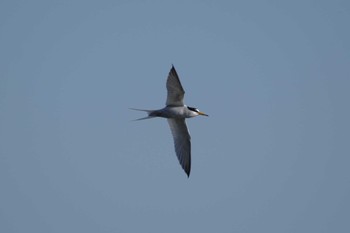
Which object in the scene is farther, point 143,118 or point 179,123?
point 179,123

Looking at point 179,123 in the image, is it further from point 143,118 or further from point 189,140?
point 143,118

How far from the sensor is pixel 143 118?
16.4 meters

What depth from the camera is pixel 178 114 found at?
17.0 meters

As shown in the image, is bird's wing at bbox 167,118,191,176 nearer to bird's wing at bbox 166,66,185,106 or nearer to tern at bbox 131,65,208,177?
tern at bbox 131,65,208,177

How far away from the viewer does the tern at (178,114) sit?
53.3ft

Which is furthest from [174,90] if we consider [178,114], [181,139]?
[181,139]

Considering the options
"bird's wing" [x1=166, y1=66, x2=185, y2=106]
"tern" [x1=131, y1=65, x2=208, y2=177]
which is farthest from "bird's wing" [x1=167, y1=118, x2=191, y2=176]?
"bird's wing" [x1=166, y1=66, x2=185, y2=106]

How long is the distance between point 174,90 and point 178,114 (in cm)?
96

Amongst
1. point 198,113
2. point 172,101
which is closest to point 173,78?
point 172,101

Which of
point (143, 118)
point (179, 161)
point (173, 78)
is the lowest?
point (179, 161)

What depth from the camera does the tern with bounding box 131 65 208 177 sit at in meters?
16.2

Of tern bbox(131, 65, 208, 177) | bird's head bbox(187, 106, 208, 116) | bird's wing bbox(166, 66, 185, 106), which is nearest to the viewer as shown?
bird's wing bbox(166, 66, 185, 106)

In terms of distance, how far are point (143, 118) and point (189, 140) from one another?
242 centimetres

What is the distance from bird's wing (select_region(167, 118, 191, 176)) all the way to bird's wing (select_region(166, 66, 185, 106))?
1389 millimetres
